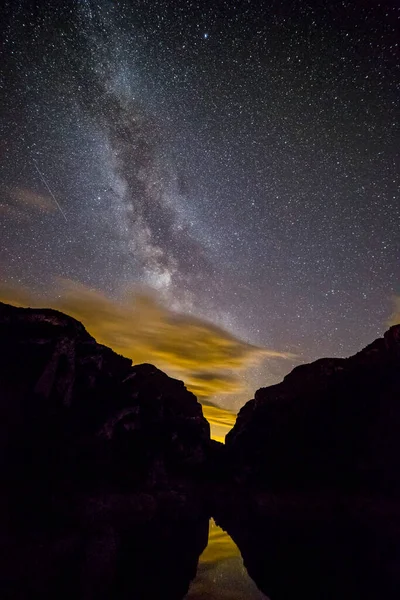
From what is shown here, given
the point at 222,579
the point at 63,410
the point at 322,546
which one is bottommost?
the point at 222,579

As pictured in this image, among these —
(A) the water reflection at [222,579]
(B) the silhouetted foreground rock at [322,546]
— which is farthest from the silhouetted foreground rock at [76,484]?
(B) the silhouetted foreground rock at [322,546]

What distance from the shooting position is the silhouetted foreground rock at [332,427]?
38.0 m

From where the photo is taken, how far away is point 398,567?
15656 mm

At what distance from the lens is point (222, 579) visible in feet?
42.8

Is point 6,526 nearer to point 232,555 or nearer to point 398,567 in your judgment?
point 232,555

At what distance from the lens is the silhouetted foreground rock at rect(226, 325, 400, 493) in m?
38.0

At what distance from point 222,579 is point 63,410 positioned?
15.1 metres

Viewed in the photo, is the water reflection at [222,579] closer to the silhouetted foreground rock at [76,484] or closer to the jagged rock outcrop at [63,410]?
the silhouetted foreground rock at [76,484]

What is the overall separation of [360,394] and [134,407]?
96.5 feet

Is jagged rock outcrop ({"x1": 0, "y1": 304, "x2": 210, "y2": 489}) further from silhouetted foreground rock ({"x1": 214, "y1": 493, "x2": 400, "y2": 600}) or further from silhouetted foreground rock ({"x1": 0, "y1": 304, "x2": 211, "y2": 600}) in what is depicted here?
silhouetted foreground rock ({"x1": 214, "y1": 493, "x2": 400, "y2": 600})

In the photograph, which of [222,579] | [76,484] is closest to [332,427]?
[76,484]

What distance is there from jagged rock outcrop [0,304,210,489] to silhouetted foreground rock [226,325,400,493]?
20544mm

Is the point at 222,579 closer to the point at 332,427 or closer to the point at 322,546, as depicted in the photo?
the point at 322,546

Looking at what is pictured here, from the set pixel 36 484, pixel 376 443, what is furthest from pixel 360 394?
pixel 36 484
